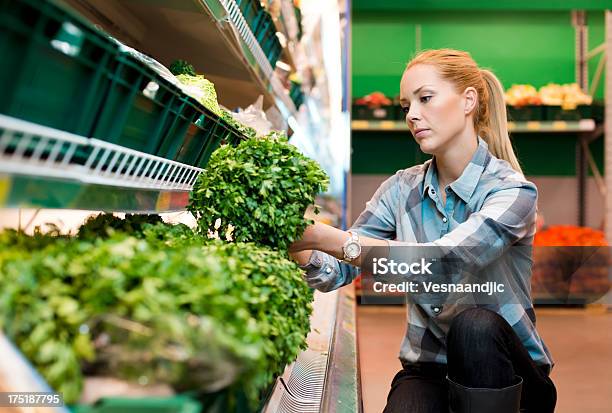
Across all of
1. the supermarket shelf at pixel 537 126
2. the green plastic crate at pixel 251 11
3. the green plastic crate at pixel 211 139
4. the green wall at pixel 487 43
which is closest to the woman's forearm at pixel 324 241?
the green plastic crate at pixel 211 139

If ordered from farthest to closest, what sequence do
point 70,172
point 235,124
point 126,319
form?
1. point 235,124
2. point 70,172
3. point 126,319

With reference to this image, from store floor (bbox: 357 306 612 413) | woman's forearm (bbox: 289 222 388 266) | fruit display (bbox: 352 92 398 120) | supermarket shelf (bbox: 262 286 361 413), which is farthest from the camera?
fruit display (bbox: 352 92 398 120)

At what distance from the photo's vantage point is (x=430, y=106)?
164 centimetres

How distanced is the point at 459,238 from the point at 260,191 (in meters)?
0.53

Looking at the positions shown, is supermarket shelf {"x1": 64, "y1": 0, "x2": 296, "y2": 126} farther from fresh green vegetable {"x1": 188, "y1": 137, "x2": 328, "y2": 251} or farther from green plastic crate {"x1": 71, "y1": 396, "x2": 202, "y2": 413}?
green plastic crate {"x1": 71, "y1": 396, "x2": 202, "y2": 413}

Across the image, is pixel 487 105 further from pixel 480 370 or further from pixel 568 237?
pixel 568 237

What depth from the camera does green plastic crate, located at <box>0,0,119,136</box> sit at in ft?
2.04

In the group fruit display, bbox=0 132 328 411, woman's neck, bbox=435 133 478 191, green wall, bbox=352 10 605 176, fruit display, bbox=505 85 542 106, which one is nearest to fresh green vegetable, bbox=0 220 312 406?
fruit display, bbox=0 132 328 411

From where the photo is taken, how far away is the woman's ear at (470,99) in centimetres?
172

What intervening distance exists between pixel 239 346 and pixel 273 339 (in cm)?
22

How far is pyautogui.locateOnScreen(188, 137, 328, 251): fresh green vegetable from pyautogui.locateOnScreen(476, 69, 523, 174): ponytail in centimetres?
74

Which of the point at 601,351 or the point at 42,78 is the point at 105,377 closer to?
the point at 42,78

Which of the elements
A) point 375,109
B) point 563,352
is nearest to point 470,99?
point 563,352

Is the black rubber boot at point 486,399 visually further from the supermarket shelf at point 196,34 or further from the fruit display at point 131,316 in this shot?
the supermarket shelf at point 196,34
